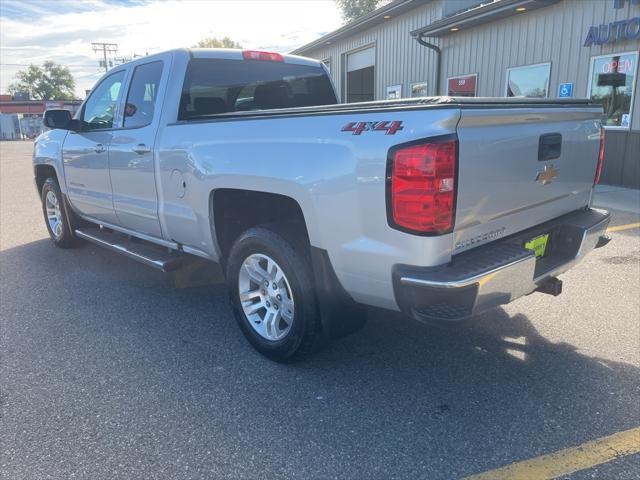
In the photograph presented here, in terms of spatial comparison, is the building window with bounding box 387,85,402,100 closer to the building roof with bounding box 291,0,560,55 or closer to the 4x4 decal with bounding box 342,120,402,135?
the building roof with bounding box 291,0,560,55

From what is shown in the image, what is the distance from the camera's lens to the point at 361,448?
8.33ft

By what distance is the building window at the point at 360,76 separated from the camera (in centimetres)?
1828

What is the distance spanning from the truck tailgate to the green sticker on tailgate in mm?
93

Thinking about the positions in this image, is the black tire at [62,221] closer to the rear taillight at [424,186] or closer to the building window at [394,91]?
the rear taillight at [424,186]

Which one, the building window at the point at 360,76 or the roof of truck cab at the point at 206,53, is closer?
the roof of truck cab at the point at 206,53

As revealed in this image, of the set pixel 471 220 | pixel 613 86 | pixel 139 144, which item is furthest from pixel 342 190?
pixel 613 86

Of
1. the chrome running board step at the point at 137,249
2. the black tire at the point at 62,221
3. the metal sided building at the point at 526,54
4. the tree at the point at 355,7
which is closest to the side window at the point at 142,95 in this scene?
the chrome running board step at the point at 137,249

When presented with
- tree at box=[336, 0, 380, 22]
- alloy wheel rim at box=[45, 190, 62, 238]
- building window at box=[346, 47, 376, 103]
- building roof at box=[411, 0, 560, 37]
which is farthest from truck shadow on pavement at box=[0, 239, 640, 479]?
tree at box=[336, 0, 380, 22]

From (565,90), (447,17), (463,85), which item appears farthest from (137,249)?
(447,17)

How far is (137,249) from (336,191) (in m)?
2.51

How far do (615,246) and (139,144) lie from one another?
17.3 feet

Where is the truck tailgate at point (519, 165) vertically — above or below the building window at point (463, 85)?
below

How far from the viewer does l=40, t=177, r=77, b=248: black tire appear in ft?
19.6

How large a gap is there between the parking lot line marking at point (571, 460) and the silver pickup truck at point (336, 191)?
0.71 metres
